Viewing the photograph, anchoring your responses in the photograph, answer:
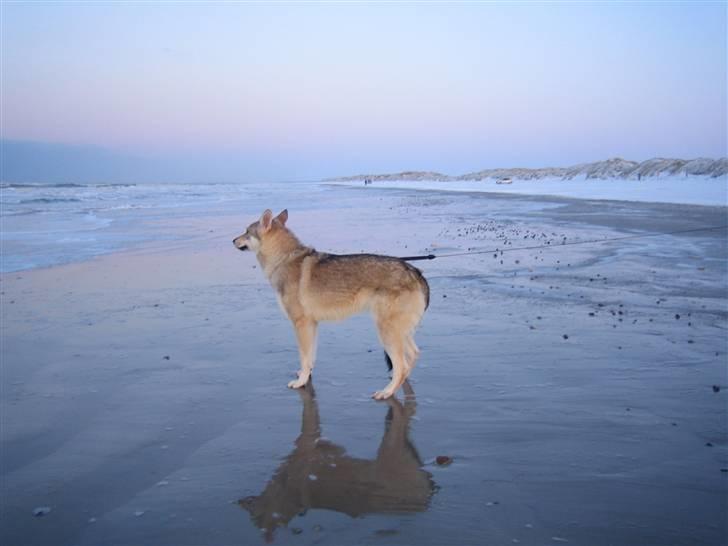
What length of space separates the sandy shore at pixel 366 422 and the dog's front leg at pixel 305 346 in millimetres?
220

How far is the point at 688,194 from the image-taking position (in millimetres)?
38250

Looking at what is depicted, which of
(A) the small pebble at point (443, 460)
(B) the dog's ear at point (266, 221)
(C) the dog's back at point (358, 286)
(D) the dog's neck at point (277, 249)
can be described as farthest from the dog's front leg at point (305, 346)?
(A) the small pebble at point (443, 460)

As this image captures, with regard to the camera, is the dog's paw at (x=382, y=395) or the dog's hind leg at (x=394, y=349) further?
the dog's hind leg at (x=394, y=349)

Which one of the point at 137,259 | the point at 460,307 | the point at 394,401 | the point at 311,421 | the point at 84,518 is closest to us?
the point at 84,518

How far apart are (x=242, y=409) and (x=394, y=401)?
1483mm

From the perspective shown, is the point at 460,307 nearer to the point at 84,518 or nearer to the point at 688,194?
the point at 84,518

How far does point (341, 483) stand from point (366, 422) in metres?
1.19

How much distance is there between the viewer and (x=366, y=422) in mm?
5391

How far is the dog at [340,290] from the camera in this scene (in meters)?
6.32

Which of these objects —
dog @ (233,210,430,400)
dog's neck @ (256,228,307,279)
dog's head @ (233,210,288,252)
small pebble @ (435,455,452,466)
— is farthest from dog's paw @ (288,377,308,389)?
small pebble @ (435,455,452,466)

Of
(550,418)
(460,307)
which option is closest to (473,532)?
(550,418)

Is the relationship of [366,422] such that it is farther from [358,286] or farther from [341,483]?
[358,286]

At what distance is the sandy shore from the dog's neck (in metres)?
1.18

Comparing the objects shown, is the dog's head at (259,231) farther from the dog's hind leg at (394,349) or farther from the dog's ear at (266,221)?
the dog's hind leg at (394,349)
